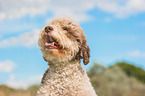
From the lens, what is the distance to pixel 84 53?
4.40m

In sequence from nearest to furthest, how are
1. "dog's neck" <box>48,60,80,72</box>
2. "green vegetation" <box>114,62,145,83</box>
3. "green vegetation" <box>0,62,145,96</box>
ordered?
1. "dog's neck" <box>48,60,80,72</box>
2. "green vegetation" <box>0,62,145,96</box>
3. "green vegetation" <box>114,62,145,83</box>

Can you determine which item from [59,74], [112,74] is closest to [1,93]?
[59,74]

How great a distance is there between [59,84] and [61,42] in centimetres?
80

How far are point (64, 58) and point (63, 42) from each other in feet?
0.99

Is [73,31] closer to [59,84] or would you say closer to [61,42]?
[61,42]

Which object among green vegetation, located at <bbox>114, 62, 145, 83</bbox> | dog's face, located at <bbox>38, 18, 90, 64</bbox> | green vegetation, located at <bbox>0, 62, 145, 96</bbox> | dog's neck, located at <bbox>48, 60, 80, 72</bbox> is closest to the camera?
dog's face, located at <bbox>38, 18, 90, 64</bbox>

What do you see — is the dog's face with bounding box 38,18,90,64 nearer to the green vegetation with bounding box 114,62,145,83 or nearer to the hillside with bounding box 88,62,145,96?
the hillside with bounding box 88,62,145,96

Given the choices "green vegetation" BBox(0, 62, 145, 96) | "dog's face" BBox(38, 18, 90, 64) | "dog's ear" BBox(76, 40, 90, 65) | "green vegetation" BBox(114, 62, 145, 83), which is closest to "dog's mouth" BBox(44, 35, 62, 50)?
"dog's face" BBox(38, 18, 90, 64)

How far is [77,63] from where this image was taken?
14.6 feet

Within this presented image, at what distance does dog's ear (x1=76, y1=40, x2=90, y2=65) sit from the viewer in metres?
4.40

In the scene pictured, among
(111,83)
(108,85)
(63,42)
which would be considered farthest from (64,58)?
(111,83)

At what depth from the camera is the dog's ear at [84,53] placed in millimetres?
4402

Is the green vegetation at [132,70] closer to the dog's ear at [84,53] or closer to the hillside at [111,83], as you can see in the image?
the hillside at [111,83]

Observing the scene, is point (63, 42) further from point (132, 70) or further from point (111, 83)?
point (132, 70)
